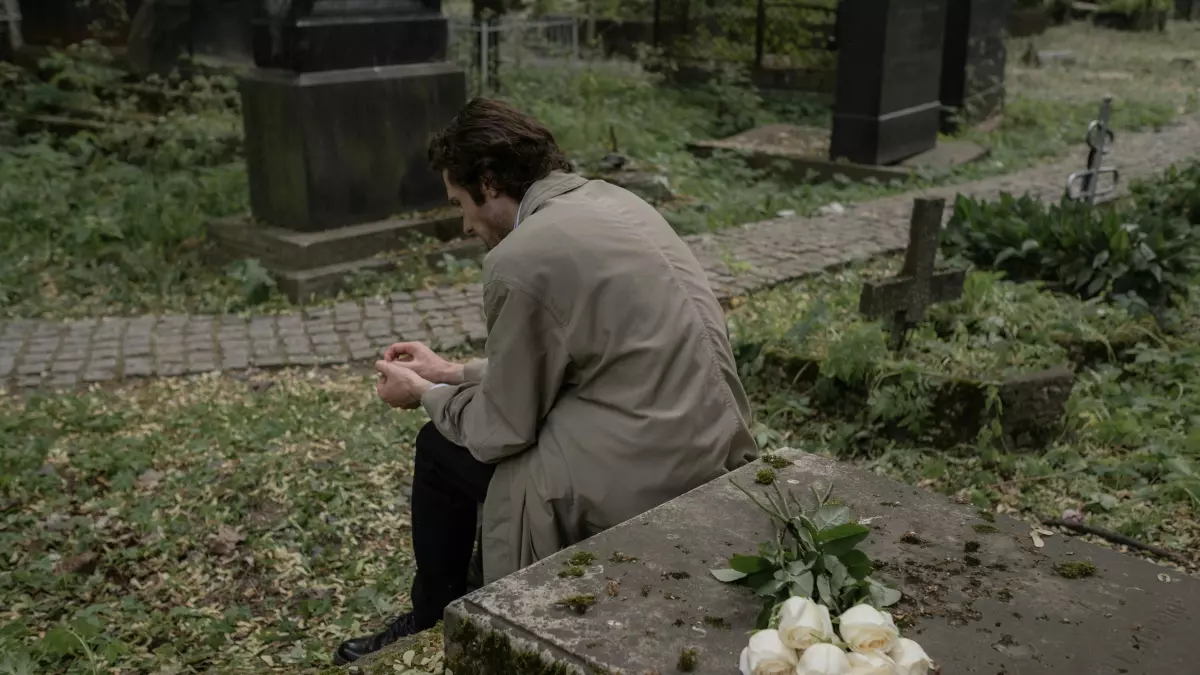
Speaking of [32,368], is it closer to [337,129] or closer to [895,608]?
[337,129]

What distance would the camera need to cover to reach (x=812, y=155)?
35.7ft

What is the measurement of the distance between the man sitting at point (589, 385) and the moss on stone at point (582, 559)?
44 centimetres

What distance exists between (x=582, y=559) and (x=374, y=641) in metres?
1.35

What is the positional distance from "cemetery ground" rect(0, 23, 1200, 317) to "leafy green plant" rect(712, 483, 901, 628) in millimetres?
5200

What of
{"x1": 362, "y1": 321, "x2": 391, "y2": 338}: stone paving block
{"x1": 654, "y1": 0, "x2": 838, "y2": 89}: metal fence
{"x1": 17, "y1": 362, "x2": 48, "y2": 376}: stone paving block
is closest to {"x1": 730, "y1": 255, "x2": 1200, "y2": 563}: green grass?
{"x1": 362, "y1": 321, "x2": 391, "y2": 338}: stone paving block

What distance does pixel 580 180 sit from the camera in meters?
3.02

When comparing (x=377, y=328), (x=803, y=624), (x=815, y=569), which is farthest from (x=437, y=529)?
(x=377, y=328)

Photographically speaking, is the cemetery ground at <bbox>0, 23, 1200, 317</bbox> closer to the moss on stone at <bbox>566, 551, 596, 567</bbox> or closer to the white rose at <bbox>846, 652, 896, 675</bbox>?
the moss on stone at <bbox>566, 551, 596, 567</bbox>

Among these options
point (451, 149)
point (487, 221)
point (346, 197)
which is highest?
point (451, 149)

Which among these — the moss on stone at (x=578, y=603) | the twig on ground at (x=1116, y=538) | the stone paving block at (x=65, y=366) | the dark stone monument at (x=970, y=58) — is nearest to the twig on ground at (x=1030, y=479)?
the twig on ground at (x=1116, y=538)

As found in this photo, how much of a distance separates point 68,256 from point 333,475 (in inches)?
152

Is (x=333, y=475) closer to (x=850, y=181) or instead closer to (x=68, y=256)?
(x=68, y=256)

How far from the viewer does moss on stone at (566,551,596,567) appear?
7.18 ft

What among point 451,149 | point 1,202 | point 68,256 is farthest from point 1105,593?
point 1,202
